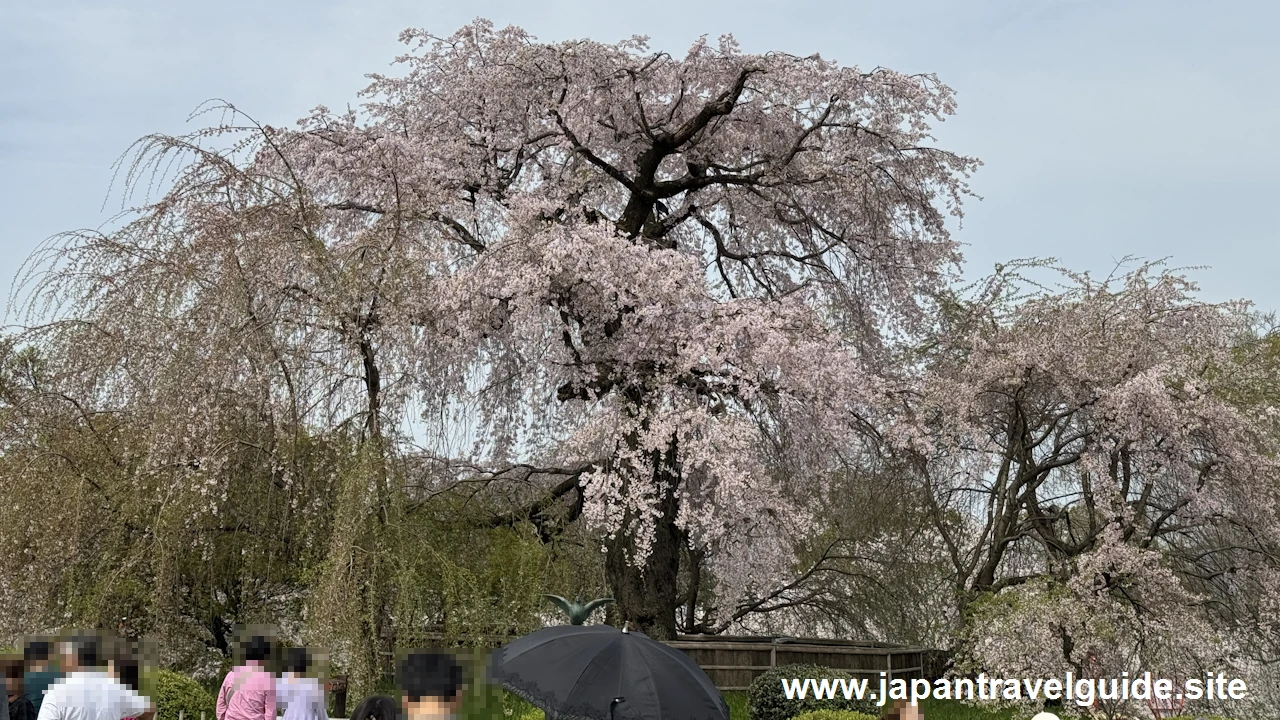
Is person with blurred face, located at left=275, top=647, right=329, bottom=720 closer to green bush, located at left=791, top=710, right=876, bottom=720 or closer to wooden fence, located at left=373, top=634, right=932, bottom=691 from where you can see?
green bush, located at left=791, top=710, right=876, bottom=720

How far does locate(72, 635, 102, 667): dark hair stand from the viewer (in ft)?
18.8

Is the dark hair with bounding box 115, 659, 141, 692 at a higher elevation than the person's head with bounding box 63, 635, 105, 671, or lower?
lower

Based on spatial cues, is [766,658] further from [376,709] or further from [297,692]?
[376,709]

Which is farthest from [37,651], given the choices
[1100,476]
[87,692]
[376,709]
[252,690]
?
[1100,476]

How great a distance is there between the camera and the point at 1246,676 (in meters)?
13.6

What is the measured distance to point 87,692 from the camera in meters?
5.59

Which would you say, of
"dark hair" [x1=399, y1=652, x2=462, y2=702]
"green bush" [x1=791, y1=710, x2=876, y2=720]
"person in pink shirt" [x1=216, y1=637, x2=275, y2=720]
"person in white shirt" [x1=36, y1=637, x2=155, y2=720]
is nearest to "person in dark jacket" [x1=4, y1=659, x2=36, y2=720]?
"person in white shirt" [x1=36, y1=637, x2=155, y2=720]

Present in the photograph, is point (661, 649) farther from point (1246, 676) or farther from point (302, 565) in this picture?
point (1246, 676)

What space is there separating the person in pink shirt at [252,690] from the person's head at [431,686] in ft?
5.62

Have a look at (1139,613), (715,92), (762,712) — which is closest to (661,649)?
(762,712)

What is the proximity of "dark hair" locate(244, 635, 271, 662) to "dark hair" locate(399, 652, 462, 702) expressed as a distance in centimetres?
164

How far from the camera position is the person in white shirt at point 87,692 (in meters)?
5.56

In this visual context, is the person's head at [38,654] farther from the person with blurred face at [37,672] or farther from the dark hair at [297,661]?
the dark hair at [297,661]

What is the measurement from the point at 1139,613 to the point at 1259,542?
2.38 m
